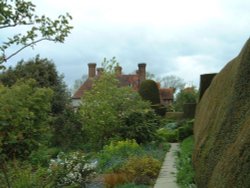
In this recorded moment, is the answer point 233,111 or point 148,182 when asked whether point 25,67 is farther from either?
point 233,111

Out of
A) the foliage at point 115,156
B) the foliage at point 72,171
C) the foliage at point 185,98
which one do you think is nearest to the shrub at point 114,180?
the foliage at point 72,171

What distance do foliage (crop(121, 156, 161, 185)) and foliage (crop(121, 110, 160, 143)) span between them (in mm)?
6340

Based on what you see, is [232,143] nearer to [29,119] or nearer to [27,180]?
[27,180]

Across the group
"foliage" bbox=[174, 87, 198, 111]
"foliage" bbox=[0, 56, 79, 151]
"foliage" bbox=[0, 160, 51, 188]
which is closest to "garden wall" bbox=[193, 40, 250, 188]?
"foliage" bbox=[0, 160, 51, 188]

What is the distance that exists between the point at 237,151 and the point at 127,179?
5.56 m

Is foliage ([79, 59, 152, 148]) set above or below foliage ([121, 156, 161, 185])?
above

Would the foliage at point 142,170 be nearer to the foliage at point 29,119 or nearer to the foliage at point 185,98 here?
the foliage at point 29,119

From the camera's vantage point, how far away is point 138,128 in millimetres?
17062

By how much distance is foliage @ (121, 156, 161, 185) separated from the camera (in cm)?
927

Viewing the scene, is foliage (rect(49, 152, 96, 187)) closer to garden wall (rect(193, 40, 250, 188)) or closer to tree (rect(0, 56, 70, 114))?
garden wall (rect(193, 40, 250, 188))

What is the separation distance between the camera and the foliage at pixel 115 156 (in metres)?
11.1

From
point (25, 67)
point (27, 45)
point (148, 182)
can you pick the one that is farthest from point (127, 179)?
point (25, 67)

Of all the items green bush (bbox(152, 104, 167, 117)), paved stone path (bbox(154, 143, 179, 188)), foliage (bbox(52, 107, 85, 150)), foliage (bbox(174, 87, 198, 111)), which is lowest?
paved stone path (bbox(154, 143, 179, 188))

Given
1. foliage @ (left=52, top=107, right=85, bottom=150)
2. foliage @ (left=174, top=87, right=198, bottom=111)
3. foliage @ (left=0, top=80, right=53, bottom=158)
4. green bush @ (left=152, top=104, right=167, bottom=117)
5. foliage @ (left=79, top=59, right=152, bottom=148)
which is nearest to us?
foliage @ (left=0, top=80, right=53, bottom=158)
